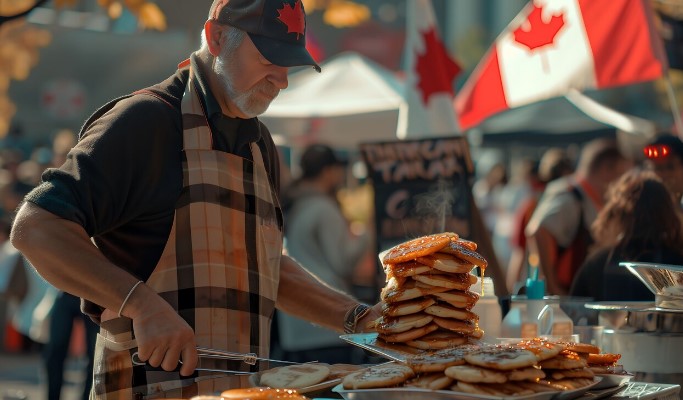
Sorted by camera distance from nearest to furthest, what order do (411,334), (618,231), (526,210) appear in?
(411,334) < (618,231) < (526,210)

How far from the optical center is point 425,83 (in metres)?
7.64

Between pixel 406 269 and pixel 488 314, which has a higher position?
pixel 406 269

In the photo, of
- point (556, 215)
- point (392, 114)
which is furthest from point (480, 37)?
point (556, 215)

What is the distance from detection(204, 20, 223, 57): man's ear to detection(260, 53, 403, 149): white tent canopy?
302 inches

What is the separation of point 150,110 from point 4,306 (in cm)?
1022

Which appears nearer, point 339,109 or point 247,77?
point 247,77

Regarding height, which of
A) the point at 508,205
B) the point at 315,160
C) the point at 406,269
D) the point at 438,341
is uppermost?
the point at 508,205

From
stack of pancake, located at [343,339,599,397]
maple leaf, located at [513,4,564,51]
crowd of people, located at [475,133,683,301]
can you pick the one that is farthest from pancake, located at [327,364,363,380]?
maple leaf, located at [513,4,564,51]

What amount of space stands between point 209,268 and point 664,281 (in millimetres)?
1463

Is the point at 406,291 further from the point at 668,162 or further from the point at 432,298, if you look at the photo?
the point at 668,162

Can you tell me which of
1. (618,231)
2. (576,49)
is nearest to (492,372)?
(618,231)

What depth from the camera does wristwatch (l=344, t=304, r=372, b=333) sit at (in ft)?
11.8

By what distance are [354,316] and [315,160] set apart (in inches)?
206

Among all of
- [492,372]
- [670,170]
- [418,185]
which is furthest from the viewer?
[418,185]
